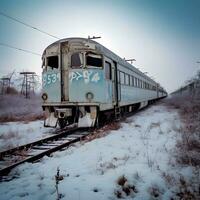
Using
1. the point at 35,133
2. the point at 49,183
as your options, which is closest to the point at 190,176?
the point at 49,183

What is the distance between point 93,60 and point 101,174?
5692mm

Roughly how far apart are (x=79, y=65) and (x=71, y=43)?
97 cm

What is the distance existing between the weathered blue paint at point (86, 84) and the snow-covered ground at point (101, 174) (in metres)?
2.99

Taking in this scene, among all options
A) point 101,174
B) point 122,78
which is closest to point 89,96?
point 122,78

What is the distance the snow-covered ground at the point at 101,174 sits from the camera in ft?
11.3

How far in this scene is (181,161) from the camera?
4.61 metres

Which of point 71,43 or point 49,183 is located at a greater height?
point 71,43

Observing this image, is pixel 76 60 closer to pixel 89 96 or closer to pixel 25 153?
pixel 89 96

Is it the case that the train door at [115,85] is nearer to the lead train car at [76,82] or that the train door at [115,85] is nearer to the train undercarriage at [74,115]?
the lead train car at [76,82]

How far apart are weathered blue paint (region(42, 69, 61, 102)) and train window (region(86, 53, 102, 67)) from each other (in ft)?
4.37

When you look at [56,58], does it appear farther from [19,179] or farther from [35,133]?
[19,179]

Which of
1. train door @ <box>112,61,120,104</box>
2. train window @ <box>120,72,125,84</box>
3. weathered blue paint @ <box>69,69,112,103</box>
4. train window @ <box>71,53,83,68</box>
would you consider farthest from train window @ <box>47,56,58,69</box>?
train window @ <box>120,72,125,84</box>

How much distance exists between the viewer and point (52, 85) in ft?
30.9

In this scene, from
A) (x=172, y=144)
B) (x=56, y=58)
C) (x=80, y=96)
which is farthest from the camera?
(x=56, y=58)
